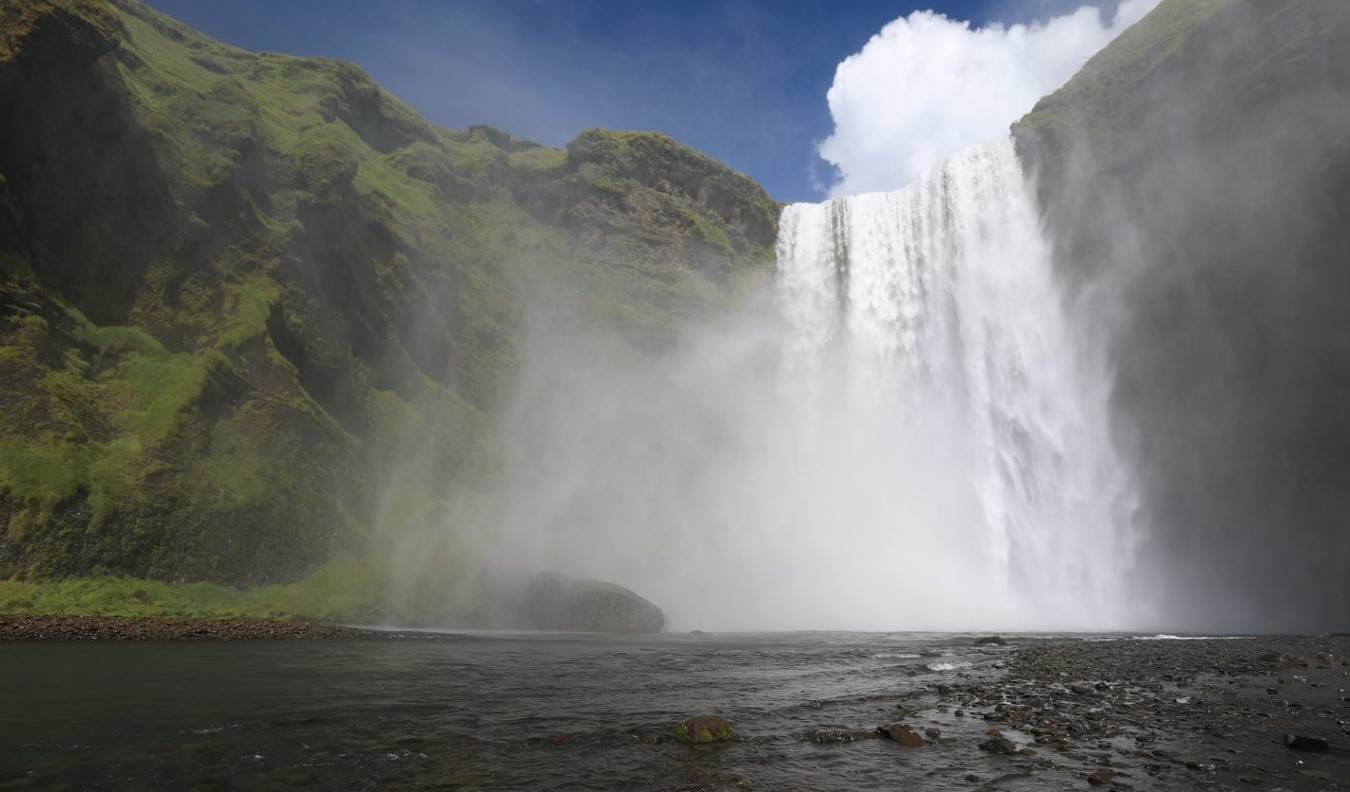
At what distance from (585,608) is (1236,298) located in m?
49.3

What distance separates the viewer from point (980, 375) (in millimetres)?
57438

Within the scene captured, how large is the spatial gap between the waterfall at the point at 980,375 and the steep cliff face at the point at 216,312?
19.6 meters

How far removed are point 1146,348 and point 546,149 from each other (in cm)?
10524

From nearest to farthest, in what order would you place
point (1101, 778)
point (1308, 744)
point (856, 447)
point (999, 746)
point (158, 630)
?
point (1101, 778) → point (1308, 744) → point (999, 746) → point (158, 630) → point (856, 447)

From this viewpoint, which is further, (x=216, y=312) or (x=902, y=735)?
(x=216, y=312)

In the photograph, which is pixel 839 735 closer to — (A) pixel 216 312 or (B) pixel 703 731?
(B) pixel 703 731

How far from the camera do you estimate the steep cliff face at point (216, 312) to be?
38.6 meters

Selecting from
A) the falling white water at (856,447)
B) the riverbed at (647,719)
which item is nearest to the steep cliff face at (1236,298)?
the falling white water at (856,447)

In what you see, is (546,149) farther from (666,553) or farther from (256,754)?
(256,754)

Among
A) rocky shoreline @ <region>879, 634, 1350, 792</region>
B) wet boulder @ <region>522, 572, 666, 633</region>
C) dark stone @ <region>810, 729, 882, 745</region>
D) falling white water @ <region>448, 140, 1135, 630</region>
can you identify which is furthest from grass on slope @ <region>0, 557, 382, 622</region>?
rocky shoreline @ <region>879, 634, 1350, 792</region>

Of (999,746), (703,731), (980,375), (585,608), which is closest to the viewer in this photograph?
(999,746)

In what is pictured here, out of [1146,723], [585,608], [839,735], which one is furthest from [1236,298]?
[839,735]

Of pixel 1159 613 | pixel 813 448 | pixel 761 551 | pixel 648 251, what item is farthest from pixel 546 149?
pixel 1159 613

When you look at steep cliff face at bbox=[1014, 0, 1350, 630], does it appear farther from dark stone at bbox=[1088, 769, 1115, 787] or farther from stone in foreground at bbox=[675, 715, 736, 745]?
stone in foreground at bbox=[675, 715, 736, 745]
